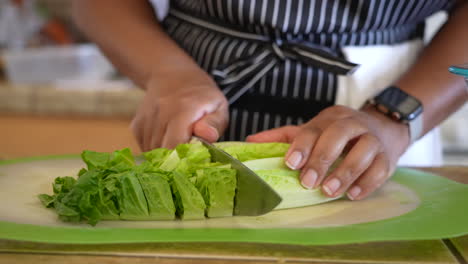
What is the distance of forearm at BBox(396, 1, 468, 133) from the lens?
1.18m

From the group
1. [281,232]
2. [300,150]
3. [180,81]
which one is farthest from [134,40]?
[281,232]

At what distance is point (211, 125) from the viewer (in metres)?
1.15

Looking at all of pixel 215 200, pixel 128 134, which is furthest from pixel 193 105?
pixel 128 134

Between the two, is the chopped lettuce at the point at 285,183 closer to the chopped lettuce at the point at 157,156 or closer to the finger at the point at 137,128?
the chopped lettuce at the point at 157,156

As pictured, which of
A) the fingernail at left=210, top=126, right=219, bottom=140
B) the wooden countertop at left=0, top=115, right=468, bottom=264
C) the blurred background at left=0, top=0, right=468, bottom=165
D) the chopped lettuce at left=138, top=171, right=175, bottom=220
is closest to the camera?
the wooden countertop at left=0, top=115, right=468, bottom=264

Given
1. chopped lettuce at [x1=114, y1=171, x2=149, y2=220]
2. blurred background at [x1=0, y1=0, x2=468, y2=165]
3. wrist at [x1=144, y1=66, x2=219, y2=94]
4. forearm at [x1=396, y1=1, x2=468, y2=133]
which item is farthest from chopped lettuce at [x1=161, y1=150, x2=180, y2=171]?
blurred background at [x1=0, y1=0, x2=468, y2=165]

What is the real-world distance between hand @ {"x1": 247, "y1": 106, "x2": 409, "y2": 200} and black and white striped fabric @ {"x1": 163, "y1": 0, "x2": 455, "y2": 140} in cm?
24

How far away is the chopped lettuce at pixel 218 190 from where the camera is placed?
898 mm

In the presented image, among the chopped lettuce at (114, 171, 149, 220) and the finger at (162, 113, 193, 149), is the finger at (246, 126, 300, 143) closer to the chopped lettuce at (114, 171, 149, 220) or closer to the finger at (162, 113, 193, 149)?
the finger at (162, 113, 193, 149)

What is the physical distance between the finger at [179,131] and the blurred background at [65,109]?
5.00ft

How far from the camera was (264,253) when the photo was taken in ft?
2.61

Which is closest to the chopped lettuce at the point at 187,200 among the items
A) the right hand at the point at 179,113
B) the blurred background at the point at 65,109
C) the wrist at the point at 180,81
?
the right hand at the point at 179,113

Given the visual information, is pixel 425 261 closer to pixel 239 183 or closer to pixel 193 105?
pixel 239 183

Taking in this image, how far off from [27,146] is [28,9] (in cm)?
110
